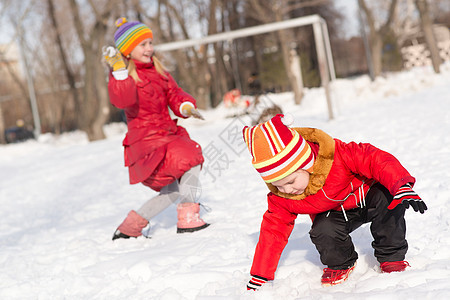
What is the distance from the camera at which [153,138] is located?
3107mm

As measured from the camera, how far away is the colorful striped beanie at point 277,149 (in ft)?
6.21

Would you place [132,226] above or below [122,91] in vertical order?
below

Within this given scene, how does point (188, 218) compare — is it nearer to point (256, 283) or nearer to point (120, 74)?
point (120, 74)

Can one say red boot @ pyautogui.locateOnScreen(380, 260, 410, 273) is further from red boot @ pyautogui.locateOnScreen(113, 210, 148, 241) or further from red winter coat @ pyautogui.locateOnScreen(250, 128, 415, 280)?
red boot @ pyautogui.locateOnScreen(113, 210, 148, 241)

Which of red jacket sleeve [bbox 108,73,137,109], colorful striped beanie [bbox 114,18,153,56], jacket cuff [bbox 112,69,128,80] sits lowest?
red jacket sleeve [bbox 108,73,137,109]

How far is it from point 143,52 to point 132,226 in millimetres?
1127

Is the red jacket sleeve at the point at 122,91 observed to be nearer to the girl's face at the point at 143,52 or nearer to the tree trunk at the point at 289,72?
the girl's face at the point at 143,52

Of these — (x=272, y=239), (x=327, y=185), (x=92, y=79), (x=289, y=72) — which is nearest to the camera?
(x=327, y=185)

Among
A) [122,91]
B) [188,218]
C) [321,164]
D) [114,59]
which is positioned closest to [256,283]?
[321,164]

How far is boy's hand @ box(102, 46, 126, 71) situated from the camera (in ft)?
9.59

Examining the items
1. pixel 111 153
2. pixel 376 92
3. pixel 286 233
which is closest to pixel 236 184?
pixel 286 233

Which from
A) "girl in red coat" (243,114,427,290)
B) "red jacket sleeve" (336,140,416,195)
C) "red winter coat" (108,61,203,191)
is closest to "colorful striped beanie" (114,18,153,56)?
"red winter coat" (108,61,203,191)

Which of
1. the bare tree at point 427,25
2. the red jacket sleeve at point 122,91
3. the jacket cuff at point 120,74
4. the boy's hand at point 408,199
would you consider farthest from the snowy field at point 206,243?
the bare tree at point 427,25

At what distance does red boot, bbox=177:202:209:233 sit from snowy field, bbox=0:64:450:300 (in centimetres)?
7
